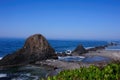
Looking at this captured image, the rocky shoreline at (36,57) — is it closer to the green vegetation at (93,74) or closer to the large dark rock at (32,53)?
the large dark rock at (32,53)

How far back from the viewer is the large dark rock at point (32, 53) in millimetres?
42094

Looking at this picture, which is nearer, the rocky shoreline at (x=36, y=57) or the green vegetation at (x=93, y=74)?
the green vegetation at (x=93, y=74)

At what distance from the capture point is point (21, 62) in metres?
42.2

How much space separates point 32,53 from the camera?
4491cm

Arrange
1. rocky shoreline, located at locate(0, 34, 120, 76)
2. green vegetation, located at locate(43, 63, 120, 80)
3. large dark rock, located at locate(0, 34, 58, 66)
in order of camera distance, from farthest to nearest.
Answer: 1. large dark rock, located at locate(0, 34, 58, 66)
2. rocky shoreline, located at locate(0, 34, 120, 76)
3. green vegetation, located at locate(43, 63, 120, 80)

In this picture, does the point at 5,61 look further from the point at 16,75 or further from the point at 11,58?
the point at 16,75

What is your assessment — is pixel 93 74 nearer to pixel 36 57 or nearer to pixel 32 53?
pixel 36 57

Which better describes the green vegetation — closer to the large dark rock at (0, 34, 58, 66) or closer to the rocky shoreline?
the rocky shoreline

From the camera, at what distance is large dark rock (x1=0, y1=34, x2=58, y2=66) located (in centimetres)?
4209

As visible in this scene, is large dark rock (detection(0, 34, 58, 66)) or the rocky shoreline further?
large dark rock (detection(0, 34, 58, 66))

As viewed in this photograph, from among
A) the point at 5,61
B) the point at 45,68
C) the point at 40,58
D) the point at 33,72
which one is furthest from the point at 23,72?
the point at 40,58

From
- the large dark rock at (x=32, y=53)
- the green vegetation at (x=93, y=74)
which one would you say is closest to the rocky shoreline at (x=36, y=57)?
the large dark rock at (x=32, y=53)

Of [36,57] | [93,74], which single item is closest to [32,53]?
[36,57]

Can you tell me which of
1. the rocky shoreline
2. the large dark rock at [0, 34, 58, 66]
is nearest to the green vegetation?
the rocky shoreline
